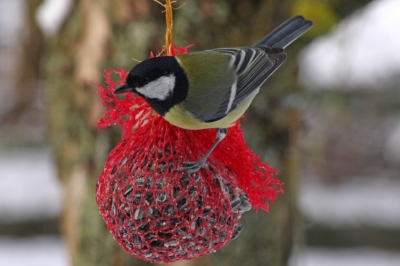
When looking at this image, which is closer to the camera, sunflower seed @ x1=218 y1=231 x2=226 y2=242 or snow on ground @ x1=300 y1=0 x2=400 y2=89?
sunflower seed @ x1=218 y1=231 x2=226 y2=242

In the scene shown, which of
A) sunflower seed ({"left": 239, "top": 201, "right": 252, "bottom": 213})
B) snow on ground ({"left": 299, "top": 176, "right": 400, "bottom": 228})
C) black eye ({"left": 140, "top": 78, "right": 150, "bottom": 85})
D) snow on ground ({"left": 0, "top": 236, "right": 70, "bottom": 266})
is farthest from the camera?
snow on ground ({"left": 299, "top": 176, "right": 400, "bottom": 228})

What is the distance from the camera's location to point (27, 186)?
8.34 metres

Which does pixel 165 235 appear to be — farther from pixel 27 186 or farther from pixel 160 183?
pixel 27 186

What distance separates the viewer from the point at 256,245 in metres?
3.73

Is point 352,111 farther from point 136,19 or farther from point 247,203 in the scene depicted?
point 247,203

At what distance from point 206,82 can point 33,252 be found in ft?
18.4

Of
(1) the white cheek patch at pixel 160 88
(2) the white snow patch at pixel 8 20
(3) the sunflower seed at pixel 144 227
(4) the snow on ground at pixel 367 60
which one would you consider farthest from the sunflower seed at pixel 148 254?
(2) the white snow patch at pixel 8 20

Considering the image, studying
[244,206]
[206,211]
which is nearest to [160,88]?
[206,211]

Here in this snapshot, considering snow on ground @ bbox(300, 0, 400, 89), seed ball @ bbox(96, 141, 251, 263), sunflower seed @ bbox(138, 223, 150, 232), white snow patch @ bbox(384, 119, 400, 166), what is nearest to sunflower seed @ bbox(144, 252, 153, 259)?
seed ball @ bbox(96, 141, 251, 263)

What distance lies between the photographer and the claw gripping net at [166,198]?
223 cm

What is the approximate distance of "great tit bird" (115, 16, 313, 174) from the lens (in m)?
2.15

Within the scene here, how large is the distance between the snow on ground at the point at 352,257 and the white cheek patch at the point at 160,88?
5339 mm

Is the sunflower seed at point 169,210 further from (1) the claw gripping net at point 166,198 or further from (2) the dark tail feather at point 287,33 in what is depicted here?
(2) the dark tail feather at point 287,33

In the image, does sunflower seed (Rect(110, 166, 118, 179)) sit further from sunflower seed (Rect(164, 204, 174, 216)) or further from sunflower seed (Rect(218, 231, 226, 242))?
sunflower seed (Rect(218, 231, 226, 242))
